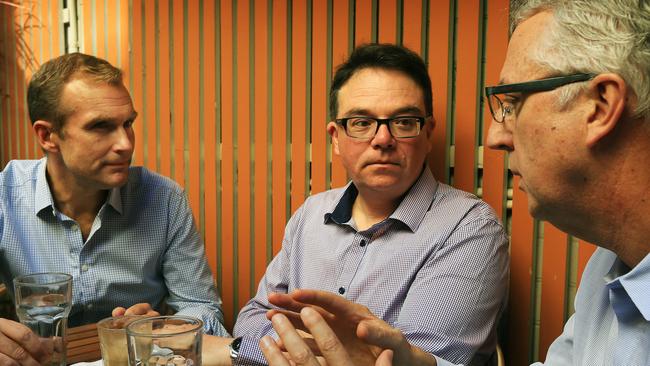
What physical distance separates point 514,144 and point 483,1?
3.76 ft

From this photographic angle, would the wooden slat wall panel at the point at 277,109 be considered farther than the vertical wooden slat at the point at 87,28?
No

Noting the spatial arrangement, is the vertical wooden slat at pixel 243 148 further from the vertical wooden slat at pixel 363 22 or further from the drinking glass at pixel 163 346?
the drinking glass at pixel 163 346

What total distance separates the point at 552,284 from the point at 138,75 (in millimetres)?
2487

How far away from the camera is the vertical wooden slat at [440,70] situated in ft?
7.11

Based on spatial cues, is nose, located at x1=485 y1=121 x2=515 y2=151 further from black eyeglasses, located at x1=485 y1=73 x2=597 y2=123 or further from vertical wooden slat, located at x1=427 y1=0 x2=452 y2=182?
vertical wooden slat, located at x1=427 y1=0 x2=452 y2=182

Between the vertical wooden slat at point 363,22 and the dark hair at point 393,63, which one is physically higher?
the vertical wooden slat at point 363,22

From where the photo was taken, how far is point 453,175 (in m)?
2.21

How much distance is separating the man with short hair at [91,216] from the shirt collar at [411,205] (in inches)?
22.1

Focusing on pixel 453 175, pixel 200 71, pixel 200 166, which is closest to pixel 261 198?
pixel 200 166

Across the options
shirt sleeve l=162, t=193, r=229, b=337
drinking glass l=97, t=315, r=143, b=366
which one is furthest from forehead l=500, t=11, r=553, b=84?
shirt sleeve l=162, t=193, r=229, b=337

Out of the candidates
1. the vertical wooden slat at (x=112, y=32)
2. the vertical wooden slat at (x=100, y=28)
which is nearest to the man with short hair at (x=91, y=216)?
the vertical wooden slat at (x=112, y=32)

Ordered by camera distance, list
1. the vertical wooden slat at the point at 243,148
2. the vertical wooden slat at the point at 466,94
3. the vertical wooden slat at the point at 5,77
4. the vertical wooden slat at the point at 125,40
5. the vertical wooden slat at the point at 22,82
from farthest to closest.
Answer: the vertical wooden slat at the point at 5,77, the vertical wooden slat at the point at 22,82, the vertical wooden slat at the point at 125,40, the vertical wooden slat at the point at 243,148, the vertical wooden slat at the point at 466,94

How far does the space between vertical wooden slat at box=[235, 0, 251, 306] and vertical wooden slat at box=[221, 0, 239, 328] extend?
43 millimetres

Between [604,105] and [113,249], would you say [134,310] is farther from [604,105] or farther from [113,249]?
[604,105]
